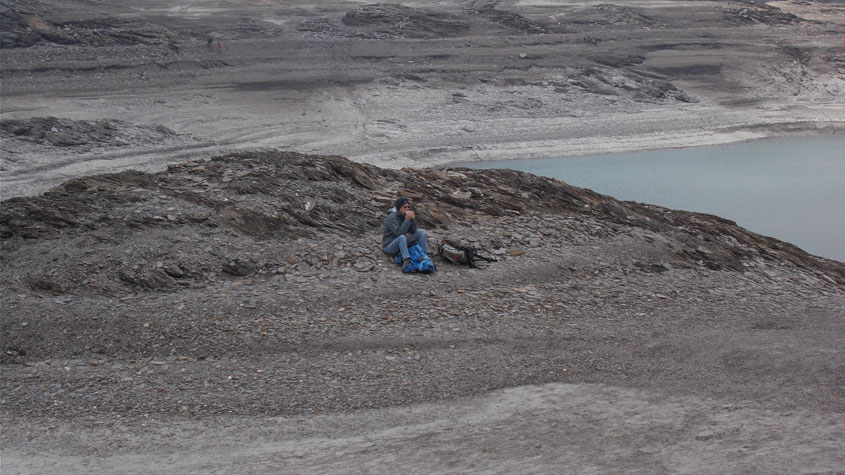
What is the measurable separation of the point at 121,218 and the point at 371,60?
19.0 meters

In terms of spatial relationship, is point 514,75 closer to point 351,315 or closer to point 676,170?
point 676,170

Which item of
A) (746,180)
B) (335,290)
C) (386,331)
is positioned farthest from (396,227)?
(746,180)

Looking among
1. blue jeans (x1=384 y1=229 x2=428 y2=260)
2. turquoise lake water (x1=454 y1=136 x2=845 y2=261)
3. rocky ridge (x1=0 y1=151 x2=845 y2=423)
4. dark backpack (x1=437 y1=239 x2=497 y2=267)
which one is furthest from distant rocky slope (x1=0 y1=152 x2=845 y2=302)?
turquoise lake water (x1=454 y1=136 x2=845 y2=261)

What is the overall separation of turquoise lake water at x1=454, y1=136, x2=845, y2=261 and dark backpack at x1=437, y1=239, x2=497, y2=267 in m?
8.89

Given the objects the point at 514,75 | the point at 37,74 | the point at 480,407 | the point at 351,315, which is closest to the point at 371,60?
the point at 514,75

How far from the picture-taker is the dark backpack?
8844 mm

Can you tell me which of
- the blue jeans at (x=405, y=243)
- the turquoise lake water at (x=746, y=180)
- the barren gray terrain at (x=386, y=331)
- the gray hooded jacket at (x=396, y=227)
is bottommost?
the turquoise lake water at (x=746, y=180)

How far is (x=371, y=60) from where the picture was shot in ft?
87.7

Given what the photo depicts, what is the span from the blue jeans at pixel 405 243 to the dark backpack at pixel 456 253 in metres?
0.26

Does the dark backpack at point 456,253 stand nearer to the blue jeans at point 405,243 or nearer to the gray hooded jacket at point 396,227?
the blue jeans at point 405,243

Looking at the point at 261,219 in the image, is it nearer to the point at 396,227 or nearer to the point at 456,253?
the point at 396,227

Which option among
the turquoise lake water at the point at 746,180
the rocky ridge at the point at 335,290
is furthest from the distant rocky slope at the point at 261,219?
the turquoise lake water at the point at 746,180

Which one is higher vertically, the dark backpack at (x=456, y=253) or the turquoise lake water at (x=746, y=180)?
the dark backpack at (x=456, y=253)

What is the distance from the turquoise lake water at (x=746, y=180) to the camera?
1599cm
